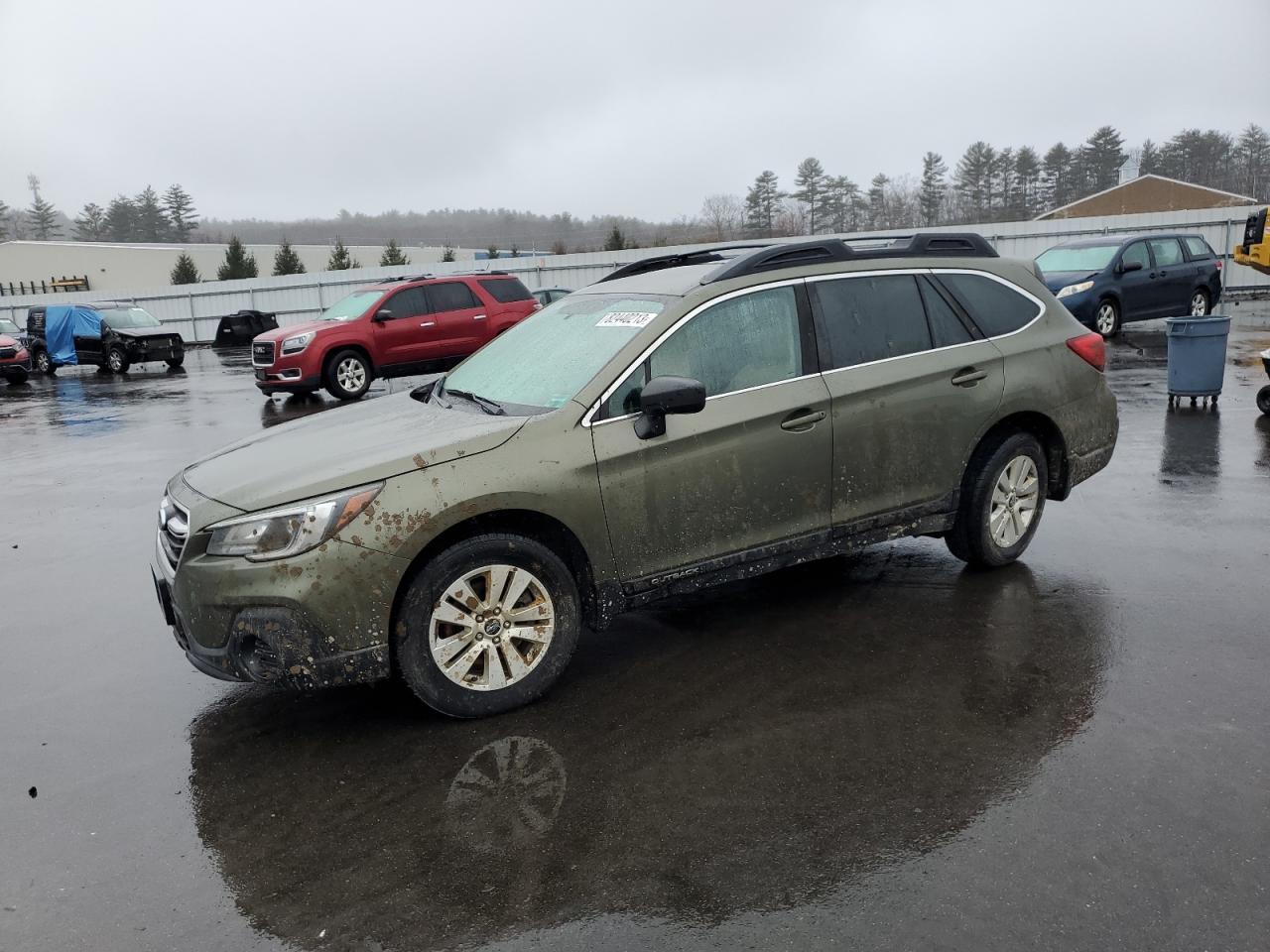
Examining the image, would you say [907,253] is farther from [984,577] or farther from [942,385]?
[984,577]

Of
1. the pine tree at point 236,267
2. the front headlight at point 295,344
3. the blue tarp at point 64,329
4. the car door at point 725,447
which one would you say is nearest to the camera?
the car door at point 725,447

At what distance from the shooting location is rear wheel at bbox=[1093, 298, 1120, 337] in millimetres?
17781

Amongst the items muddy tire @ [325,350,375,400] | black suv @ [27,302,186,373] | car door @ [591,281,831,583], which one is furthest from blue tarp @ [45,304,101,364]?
car door @ [591,281,831,583]

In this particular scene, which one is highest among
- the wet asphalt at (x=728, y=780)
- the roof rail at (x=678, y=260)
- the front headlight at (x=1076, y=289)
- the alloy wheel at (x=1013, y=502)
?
the roof rail at (x=678, y=260)

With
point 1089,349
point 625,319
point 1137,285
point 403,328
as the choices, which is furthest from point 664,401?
point 1137,285

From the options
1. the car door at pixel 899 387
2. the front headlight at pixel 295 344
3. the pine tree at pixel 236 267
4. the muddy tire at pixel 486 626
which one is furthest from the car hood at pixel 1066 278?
the pine tree at pixel 236 267

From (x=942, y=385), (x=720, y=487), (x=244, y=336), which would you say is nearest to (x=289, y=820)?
(x=720, y=487)

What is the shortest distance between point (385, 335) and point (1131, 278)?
13.0 meters

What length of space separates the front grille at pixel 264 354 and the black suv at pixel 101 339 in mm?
9712

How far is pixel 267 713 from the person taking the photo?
4.41 metres

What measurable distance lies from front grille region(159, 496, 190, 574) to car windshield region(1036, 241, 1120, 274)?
16887 mm

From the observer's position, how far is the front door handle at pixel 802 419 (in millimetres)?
4715

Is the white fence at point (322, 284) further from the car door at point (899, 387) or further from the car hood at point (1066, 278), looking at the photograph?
the car door at point (899, 387)

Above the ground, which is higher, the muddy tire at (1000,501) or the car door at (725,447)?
the car door at (725,447)
